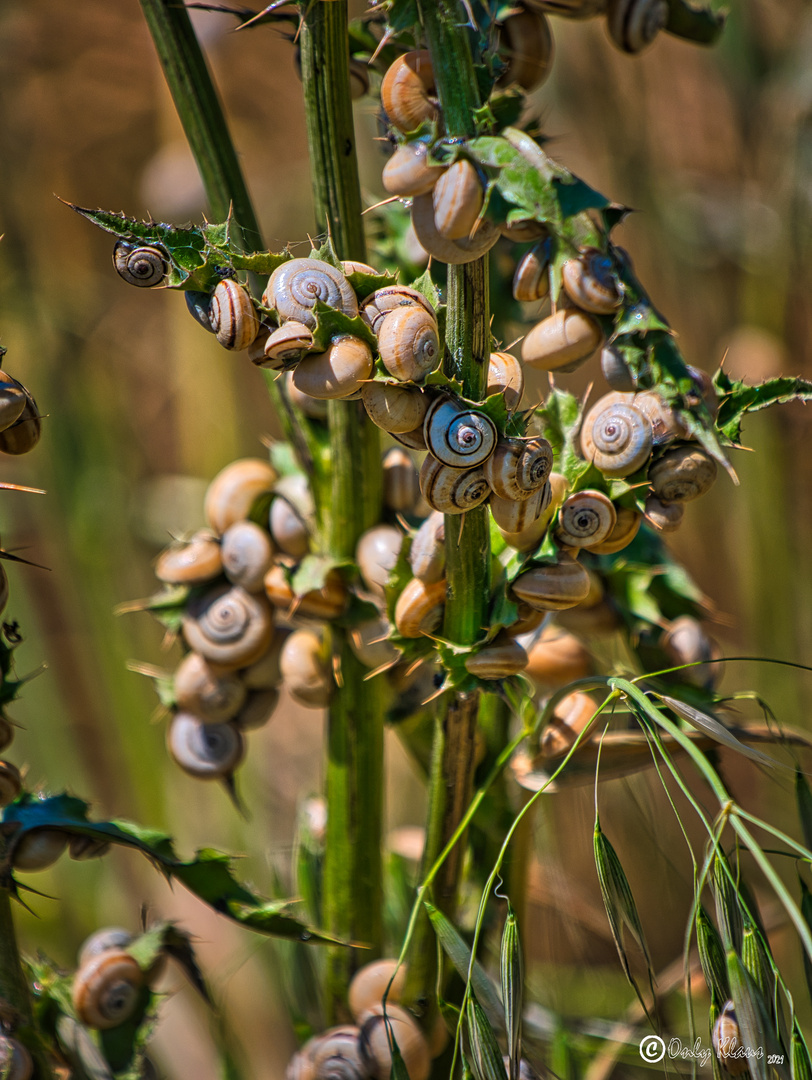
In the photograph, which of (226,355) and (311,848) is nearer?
(311,848)

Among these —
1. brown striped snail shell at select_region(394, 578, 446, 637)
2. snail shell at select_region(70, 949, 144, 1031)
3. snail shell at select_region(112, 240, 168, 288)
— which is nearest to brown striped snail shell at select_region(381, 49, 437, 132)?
snail shell at select_region(112, 240, 168, 288)

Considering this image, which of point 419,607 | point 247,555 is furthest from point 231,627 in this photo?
point 419,607

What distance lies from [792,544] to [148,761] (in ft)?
3.60

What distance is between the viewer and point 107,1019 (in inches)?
23.9

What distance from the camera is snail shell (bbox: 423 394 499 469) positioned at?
1.35 ft

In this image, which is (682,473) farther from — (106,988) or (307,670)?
(106,988)

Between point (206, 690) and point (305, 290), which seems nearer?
point (305, 290)

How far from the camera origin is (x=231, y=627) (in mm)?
627

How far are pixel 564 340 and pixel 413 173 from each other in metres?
0.13

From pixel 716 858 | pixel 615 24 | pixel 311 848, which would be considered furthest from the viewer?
pixel 311 848

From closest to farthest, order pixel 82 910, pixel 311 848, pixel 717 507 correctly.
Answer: pixel 311 848 < pixel 82 910 < pixel 717 507

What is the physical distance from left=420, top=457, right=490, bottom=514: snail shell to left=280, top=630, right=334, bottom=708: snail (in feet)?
0.72

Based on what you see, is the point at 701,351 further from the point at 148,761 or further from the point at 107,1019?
the point at 107,1019


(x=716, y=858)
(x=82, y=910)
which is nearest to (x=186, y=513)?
(x=82, y=910)
